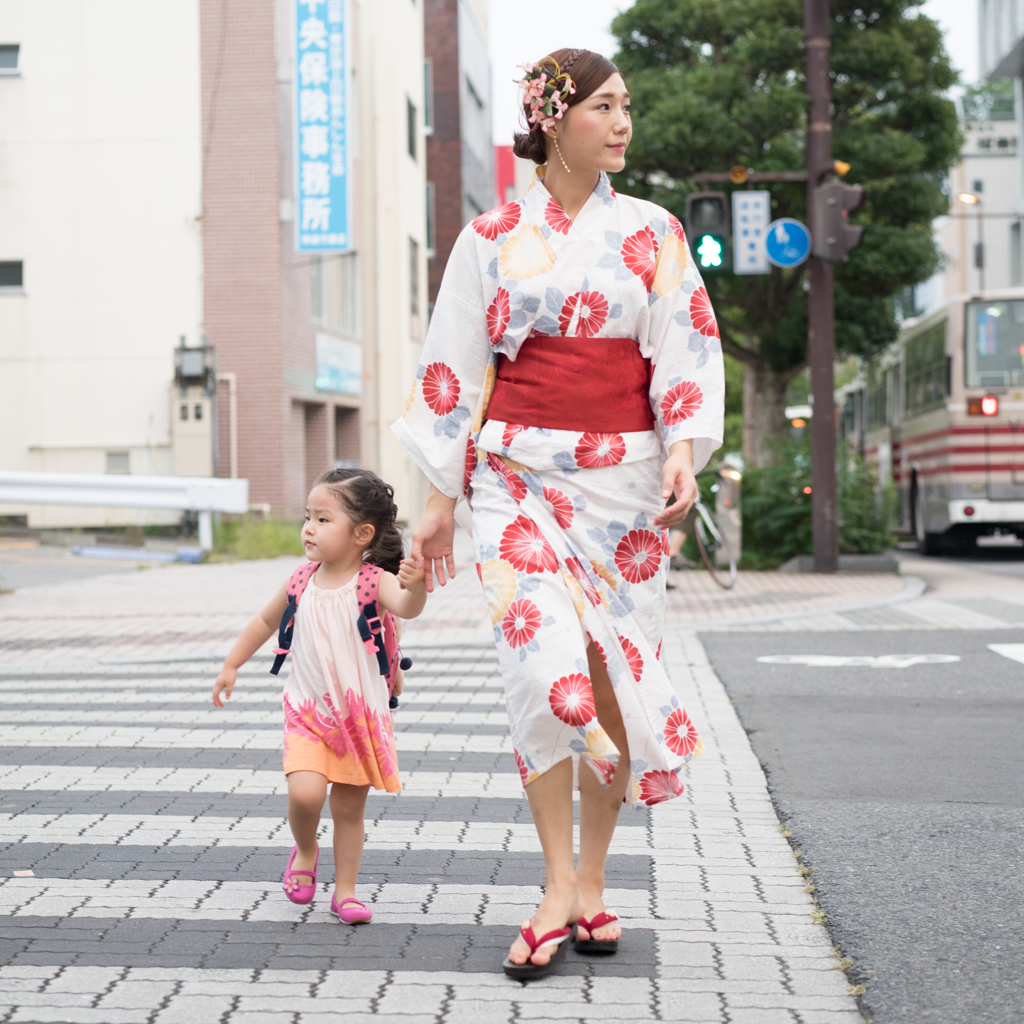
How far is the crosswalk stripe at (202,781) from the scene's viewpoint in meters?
4.84

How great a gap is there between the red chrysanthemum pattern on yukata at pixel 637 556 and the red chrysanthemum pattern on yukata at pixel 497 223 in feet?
2.40

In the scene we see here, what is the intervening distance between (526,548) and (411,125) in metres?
27.3

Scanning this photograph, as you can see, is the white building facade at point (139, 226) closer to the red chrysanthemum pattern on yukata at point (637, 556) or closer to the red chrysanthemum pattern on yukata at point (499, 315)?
the red chrysanthemum pattern on yukata at point (499, 315)

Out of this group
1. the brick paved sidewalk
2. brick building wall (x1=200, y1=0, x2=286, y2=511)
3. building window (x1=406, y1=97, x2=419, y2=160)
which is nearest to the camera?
the brick paved sidewalk

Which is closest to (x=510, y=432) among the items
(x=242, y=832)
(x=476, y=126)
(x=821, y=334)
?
(x=242, y=832)

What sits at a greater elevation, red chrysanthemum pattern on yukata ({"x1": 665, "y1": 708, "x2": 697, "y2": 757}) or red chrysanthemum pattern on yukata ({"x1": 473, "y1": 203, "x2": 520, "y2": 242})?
red chrysanthemum pattern on yukata ({"x1": 473, "y1": 203, "x2": 520, "y2": 242})

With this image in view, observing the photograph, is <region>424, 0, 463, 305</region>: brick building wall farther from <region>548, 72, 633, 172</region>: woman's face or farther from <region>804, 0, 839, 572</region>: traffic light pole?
<region>548, 72, 633, 172</region>: woman's face

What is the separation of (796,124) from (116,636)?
16.2m

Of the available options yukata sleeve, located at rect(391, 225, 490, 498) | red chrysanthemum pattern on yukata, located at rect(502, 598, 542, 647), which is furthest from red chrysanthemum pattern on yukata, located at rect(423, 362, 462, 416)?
red chrysanthemum pattern on yukata, located at rect(502, 598, 542, 647)

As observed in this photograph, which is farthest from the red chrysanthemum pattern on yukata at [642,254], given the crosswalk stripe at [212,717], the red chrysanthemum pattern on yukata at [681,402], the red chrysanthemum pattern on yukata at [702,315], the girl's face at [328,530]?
the crosswalk stripe at [212,717]

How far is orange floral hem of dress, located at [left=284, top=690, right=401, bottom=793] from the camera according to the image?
3.33m

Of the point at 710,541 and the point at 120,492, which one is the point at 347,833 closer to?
the point at 710,541

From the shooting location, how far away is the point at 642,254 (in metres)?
3.17

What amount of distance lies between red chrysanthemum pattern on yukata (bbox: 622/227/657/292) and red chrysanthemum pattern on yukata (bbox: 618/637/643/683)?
780mm
